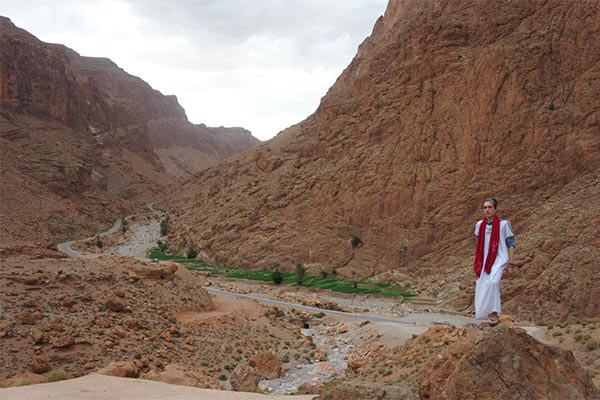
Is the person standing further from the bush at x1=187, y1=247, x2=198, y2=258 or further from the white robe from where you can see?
the bush at x1=187, y1=247, x2=198, y2=258

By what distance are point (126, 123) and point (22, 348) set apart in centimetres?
11653

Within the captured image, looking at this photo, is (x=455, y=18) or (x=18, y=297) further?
(x=455, y=18)

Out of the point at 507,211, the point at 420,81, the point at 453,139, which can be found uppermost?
the point at 420,81

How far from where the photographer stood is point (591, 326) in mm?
12562

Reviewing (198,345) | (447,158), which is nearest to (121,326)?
(198,345)

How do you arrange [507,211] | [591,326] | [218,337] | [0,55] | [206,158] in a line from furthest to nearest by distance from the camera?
[206,158] < [0,55] < [507,211] < [218,337] < [591,326]

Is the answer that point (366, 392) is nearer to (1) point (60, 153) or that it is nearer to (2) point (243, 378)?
(2) point (243, 378)

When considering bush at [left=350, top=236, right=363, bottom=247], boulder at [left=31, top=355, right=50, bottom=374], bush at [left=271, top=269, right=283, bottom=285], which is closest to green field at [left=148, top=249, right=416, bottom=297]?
bush at [left=271, top=269, right=283, bottom=285]

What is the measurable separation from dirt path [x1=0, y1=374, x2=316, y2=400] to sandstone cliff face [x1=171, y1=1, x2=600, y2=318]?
2335cm

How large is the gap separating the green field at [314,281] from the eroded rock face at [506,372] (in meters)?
28.2

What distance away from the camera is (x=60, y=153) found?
77562mm

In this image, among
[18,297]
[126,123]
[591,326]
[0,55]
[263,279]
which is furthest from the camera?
[126,123]

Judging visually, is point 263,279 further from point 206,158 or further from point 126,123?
point 206,158

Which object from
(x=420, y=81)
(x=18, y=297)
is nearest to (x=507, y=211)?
(x=420, y=81)
